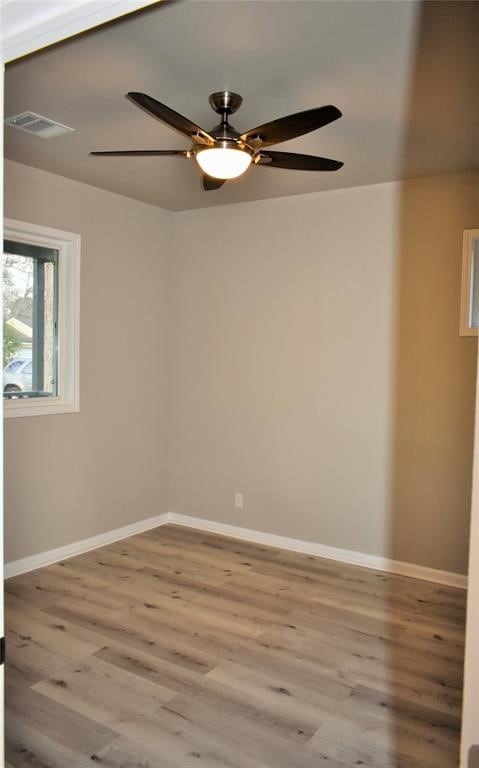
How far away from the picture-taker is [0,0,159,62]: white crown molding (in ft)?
4.21

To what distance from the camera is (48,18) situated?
1.33 metres

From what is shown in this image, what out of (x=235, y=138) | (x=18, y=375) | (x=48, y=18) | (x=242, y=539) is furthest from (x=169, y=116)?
(x=242, y=539)

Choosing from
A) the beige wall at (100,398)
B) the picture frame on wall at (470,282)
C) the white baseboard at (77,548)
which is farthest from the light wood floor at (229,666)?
the picture frame on wall at (470,282)

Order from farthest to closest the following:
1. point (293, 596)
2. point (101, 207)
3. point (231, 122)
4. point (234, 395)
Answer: point (234, 395)
point (101, 207)
point (293, 596)
point (231, 122)

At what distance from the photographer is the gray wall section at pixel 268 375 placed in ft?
12.6

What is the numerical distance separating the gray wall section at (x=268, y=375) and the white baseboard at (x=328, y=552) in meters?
0.06

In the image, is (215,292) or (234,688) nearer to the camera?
(234,688)

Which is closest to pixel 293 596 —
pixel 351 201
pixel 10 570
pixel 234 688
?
pixel 234 688

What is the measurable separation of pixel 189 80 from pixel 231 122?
0.47 meters

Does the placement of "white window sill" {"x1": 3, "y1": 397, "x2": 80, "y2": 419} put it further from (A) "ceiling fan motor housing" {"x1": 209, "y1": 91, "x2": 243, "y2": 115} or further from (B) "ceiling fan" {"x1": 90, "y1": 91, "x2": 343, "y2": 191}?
(A) "ceiling fan motor housing" {"x1": 209, "y1": 91, "x2": 243, "y2": 115}

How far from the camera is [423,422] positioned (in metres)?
3.90

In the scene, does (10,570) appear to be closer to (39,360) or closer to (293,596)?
(39,360)

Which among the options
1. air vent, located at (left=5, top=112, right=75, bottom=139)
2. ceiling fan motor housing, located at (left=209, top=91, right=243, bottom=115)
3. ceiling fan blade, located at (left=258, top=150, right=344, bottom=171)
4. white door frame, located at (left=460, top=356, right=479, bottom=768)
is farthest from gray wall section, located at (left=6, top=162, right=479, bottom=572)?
white door frame, located at (left=460, top=356, right=479, bottom=768)

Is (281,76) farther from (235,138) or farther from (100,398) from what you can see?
(100,398)
